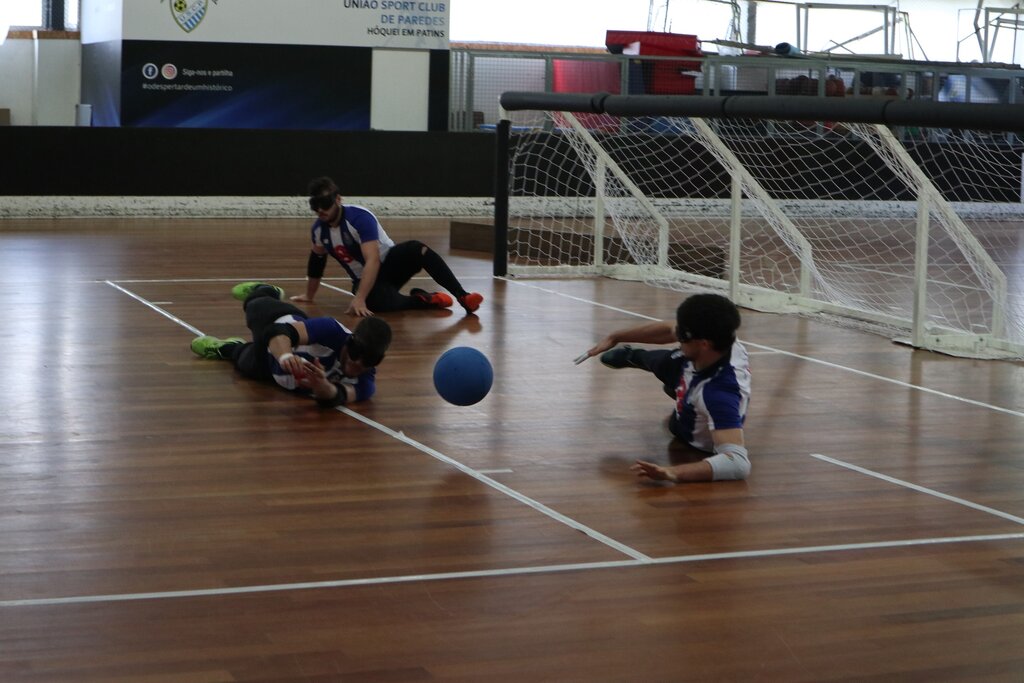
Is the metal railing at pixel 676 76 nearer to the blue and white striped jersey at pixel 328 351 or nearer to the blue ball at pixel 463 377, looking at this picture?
the blue and white striped jersey at pixel 328 351

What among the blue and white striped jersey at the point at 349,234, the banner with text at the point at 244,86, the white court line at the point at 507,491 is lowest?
the white court line at the point at 507,491

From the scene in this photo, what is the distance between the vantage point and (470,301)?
10.2m

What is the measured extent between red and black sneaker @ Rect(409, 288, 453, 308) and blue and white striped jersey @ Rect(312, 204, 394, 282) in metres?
0.52

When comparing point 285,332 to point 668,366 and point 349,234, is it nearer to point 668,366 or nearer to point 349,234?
point 668,366

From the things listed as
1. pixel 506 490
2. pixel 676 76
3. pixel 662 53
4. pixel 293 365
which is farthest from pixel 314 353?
pixel 662 53

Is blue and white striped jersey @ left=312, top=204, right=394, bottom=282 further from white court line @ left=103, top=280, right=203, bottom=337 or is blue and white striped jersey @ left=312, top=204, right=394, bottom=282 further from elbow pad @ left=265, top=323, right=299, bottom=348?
elbow pad @ left=265, top=323, right=299, bottom=348

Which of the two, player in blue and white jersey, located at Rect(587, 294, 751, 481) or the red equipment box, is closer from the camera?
player in blue and white jersey, located at Rect(587, 294, 751, 481)

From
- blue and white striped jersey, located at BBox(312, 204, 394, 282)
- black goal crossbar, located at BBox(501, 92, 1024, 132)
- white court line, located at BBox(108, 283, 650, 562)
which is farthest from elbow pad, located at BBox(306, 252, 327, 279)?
white court line, located at BBox(108, 283, 650, 562)

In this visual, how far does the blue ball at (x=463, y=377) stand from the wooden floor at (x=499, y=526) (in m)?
0.13

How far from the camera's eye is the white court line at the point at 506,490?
4668mm

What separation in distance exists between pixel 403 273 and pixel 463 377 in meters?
4.02

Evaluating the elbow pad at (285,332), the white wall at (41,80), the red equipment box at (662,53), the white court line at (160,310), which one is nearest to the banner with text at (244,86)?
the white wall at (41,80)

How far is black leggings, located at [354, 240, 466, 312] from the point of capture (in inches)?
407

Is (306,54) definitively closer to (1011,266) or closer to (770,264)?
(770,264)
